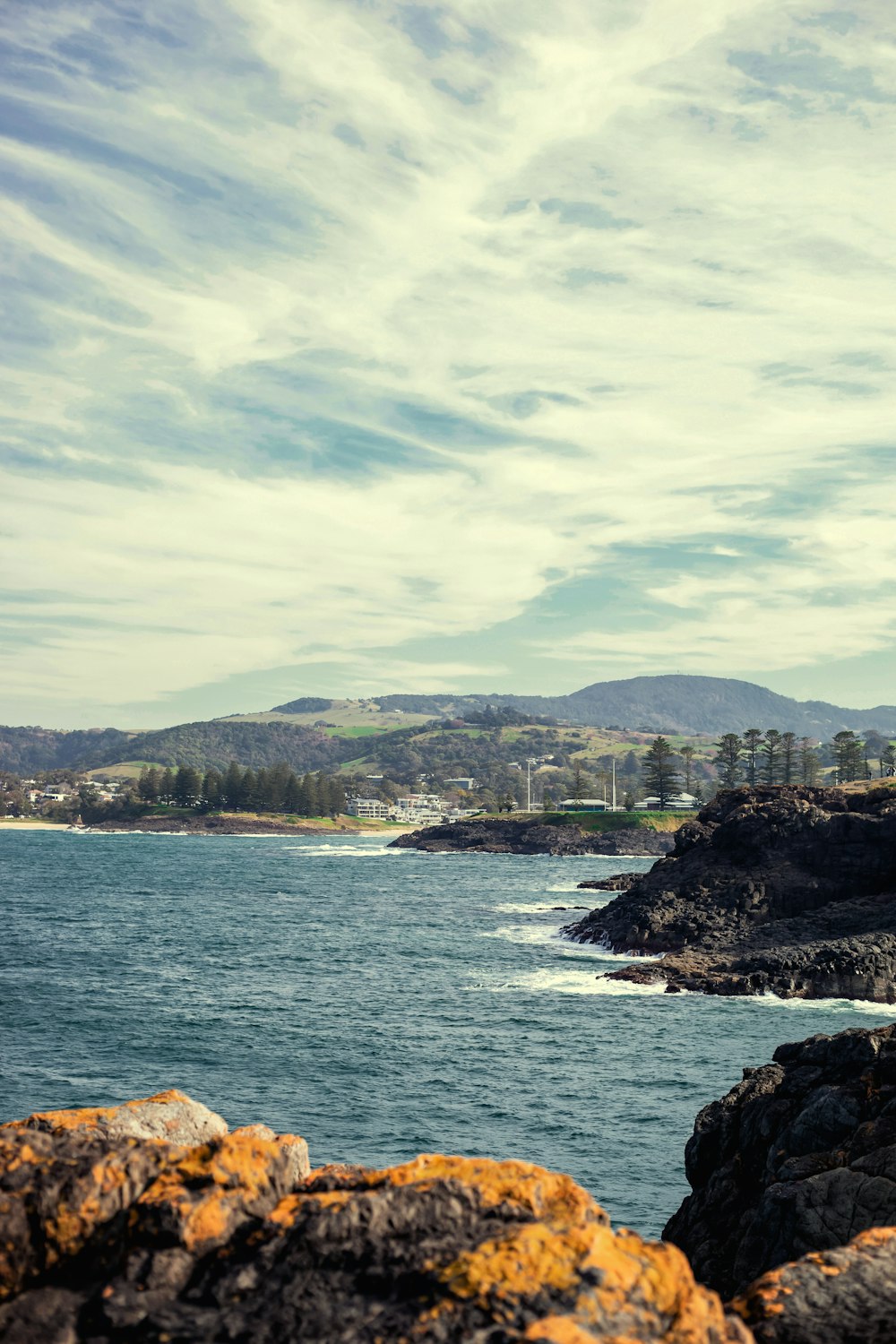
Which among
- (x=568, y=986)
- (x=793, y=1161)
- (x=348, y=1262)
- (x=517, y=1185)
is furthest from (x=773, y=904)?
(x=348, y=1262)

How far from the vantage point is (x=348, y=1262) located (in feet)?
25.0

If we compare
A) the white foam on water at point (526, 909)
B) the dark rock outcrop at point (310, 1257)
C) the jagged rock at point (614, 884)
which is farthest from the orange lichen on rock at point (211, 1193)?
the jagged rock at point (614, 884)

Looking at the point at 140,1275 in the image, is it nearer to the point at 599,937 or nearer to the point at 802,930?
the point at 802,930

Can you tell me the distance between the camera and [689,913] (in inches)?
3339

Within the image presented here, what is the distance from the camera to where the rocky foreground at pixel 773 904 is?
63188mm

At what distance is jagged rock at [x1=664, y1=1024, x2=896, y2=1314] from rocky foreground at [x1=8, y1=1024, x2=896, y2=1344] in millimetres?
8423

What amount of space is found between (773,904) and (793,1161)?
66.9 meters

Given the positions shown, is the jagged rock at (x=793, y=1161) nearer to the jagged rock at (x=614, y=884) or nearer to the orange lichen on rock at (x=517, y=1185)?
the orange lichen on rock at (x=517, y=1185)

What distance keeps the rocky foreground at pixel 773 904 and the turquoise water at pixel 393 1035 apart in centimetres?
392

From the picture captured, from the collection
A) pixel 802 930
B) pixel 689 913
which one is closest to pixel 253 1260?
pixel 802 930

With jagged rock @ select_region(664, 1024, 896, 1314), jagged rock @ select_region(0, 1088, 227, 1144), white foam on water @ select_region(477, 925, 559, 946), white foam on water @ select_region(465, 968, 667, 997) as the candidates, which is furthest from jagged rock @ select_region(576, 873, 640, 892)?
jagged rock @ select_region(0, 1088, 227, 1144)

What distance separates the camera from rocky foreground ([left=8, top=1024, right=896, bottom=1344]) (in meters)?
6.92

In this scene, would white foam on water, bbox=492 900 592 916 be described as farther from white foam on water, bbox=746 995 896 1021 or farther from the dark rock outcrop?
the dark rock outcrop

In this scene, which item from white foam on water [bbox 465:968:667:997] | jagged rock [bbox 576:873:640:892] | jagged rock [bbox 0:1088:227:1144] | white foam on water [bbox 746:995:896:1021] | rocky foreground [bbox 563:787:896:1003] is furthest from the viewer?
jagged rock [bbox 576:873:640:892]
